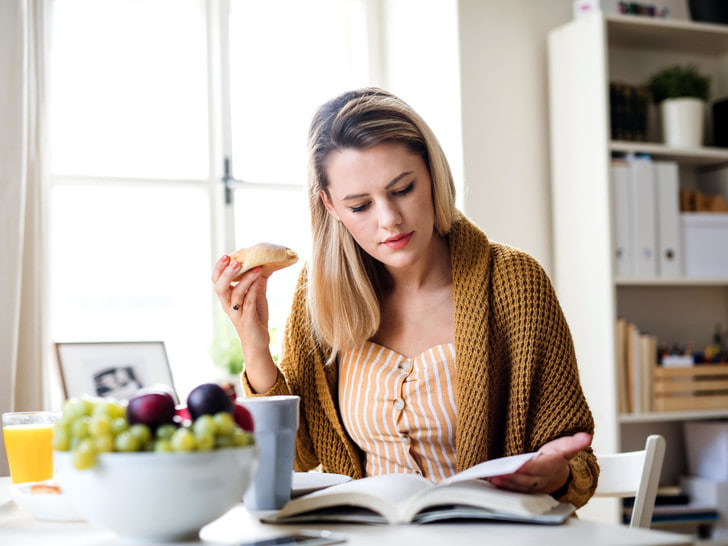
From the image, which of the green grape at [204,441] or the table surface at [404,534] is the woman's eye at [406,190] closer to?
the table surface at [404,534]

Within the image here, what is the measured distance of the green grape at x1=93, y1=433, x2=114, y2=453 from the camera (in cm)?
76

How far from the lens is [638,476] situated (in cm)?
147

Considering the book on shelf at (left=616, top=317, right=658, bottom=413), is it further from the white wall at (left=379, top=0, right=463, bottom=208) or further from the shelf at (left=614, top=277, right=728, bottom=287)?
the white wall at (left=379, top=0, right=463, bottom=208)

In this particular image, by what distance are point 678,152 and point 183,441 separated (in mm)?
2522

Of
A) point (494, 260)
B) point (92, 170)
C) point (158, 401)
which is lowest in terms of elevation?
point (158, 401)

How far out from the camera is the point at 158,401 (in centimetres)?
79

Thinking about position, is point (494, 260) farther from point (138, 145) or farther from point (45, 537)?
point (138, 145)


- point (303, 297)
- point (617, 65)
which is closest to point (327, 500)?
point (303, 297)

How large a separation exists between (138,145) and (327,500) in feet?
7.00

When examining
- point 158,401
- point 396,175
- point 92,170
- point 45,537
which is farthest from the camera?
point 92,170

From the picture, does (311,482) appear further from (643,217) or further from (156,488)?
(643,217)

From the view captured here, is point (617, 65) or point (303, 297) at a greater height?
point (617, 65)

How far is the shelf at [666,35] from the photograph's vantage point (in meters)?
2.85

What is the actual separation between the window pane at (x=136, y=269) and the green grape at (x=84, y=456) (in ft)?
6.56
